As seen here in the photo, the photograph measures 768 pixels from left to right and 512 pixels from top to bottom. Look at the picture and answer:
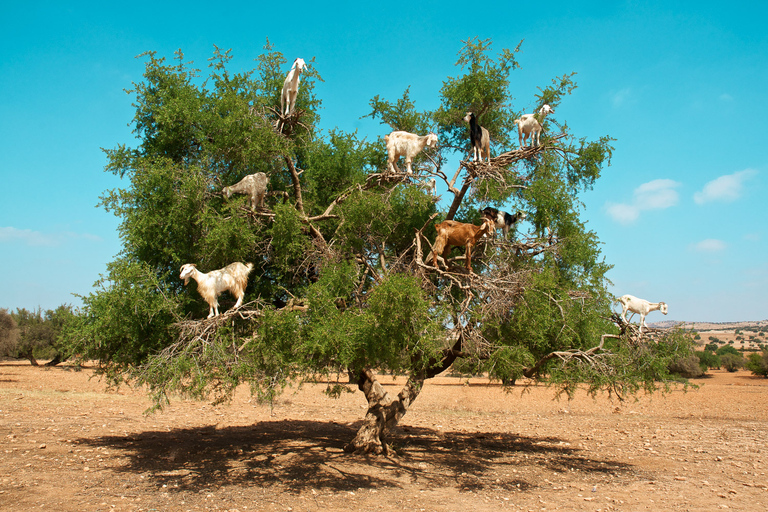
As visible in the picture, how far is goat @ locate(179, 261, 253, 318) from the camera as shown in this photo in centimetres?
858

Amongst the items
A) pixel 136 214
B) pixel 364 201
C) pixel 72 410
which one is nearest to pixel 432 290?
pixel 364 201

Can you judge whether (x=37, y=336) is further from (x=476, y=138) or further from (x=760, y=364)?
(x=760, y=364)

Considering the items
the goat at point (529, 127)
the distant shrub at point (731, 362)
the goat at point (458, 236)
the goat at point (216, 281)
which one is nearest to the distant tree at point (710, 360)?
the distant shrub at point (731, 362)

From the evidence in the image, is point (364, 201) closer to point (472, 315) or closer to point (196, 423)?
point (472, 315)

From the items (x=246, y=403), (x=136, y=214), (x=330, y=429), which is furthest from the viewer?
(x=246, y=403)

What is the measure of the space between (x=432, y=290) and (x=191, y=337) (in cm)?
456

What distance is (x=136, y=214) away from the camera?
9953mm

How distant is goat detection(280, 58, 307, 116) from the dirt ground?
7.19m

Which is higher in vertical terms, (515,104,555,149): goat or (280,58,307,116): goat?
(280,58,307,116): goat

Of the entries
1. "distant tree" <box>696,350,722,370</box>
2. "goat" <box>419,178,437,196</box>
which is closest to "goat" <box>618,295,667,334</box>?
"goat" <box>419,178,437,196</box>

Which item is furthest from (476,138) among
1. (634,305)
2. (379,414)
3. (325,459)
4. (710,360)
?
(710,360)

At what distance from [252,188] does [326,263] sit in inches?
85.3

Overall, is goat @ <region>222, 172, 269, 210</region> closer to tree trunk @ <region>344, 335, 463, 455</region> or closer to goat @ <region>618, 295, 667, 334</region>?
tree trunk @ <region>344, 335, 463, 455</region>

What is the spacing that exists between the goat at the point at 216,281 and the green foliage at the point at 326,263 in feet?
1.25
